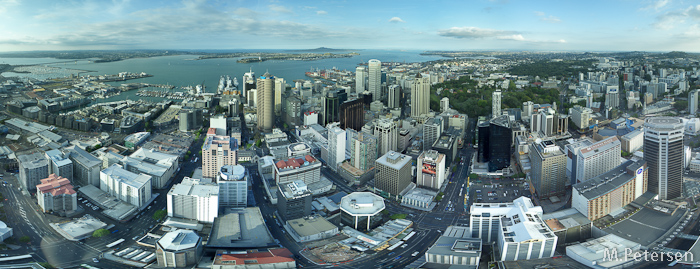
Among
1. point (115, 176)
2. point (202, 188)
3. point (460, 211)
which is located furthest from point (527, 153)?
point (115, 176)

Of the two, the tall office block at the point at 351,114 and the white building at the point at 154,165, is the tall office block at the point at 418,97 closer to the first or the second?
the tall office block at the point at 351,114

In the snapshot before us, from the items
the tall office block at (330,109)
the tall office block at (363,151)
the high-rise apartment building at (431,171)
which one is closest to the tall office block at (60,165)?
the tall office block at (363,151)

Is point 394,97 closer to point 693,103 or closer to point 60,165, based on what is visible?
point 693,103

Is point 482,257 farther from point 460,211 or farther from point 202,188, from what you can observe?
point 202,188

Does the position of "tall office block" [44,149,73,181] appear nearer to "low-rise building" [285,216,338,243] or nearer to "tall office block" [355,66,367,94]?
"low-rise building" [285,216,338,243]

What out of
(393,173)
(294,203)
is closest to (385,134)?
(393,173)

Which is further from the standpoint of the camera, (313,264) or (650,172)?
(650,172)
